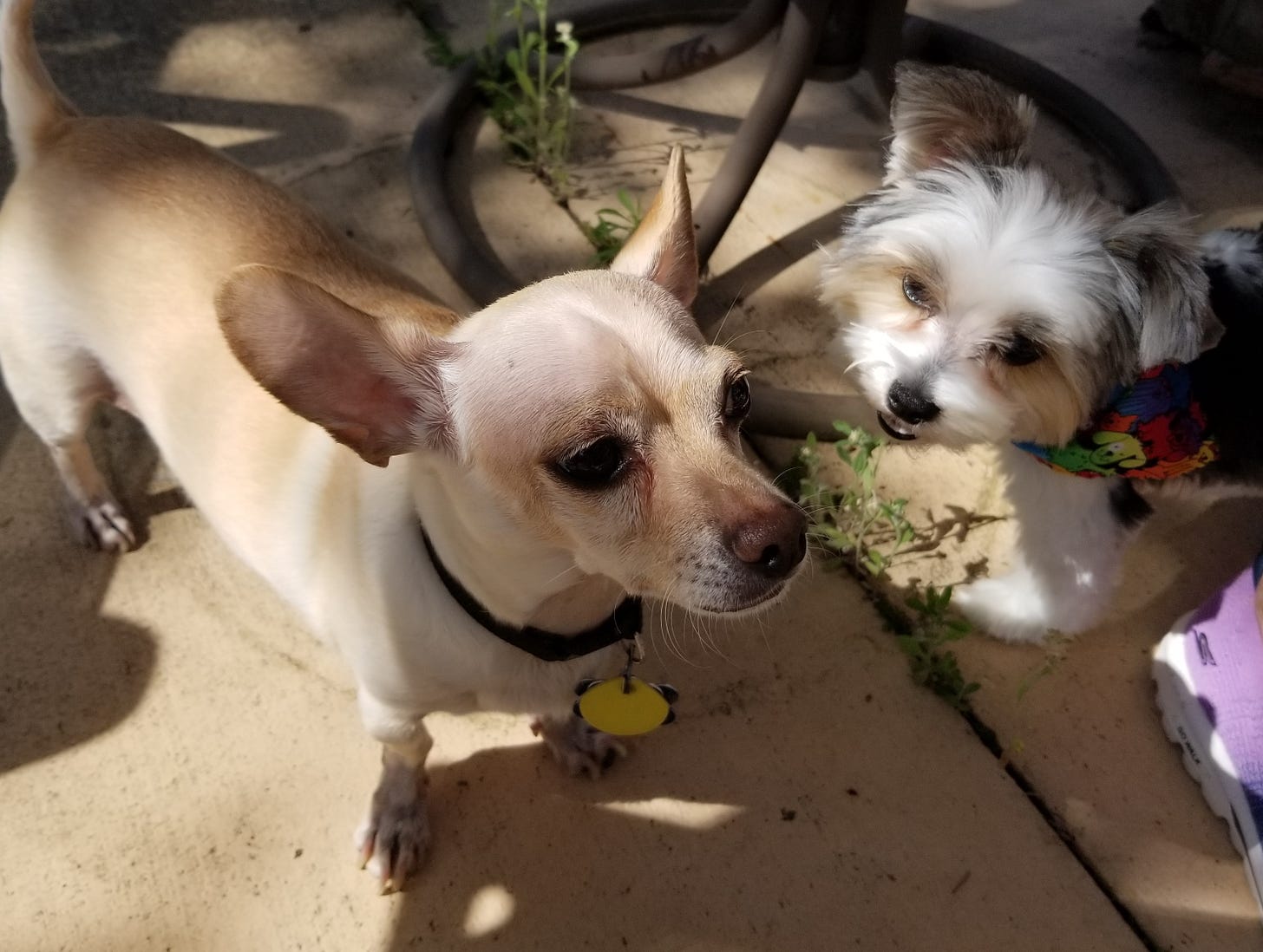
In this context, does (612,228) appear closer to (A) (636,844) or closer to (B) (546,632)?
(B) (546,632)

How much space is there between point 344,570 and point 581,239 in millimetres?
1851

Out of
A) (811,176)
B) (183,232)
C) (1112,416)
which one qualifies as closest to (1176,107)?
(811,176)

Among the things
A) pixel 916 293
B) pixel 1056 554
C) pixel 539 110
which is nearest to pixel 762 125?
pixel 539 110

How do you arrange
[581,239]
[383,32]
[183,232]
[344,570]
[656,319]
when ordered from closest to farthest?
[656,319], [344,570], [183,232], [581,239], [383,32]

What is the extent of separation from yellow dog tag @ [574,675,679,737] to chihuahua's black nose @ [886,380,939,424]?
85 centimetres

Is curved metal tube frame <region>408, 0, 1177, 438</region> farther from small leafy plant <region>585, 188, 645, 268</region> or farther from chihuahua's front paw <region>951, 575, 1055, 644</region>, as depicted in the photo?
chihuahua's front paw <region>951, 575, 1055, 644</region>

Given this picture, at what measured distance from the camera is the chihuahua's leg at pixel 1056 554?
2.29 meters

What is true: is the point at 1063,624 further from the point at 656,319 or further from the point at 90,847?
the point at 90,847

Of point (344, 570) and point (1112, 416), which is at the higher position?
point (1112, 416)

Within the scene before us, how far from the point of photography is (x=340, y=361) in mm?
1325

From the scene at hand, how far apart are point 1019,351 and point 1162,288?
29cm

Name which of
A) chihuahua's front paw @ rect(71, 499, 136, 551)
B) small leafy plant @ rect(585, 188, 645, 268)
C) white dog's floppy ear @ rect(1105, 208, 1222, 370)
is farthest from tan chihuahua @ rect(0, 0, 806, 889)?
small leafy plant @ rect(585, 188, 645, 268)

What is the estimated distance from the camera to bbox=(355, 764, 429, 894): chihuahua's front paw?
1.96m

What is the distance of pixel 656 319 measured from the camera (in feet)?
4.70
